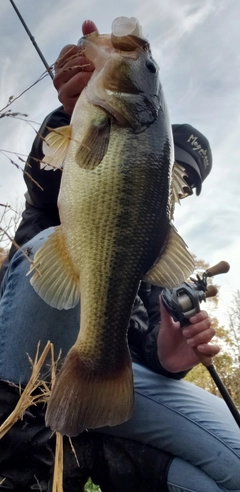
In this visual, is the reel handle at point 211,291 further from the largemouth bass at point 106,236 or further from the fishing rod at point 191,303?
the largemouth bass at point 106,236

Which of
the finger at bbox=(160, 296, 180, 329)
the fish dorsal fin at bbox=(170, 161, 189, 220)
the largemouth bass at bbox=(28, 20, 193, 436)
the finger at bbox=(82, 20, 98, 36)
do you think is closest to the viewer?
the largemouth bass at bbox=(28, 20, 193, 436)

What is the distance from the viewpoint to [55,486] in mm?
1203

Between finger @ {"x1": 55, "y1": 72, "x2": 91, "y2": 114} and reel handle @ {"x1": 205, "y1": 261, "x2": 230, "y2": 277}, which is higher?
finger @ {"x1": 55, "y1": 72, "x2": 91, "y2": 114}

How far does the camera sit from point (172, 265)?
4.75 ft

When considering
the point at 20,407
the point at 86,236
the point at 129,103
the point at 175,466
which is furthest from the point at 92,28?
the point at 175,466

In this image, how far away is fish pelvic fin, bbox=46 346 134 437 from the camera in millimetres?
1176

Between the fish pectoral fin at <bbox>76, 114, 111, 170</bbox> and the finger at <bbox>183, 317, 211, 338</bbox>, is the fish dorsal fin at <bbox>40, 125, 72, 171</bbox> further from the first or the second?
the finger at <bbox>183, 317, 211, 338</bbox>

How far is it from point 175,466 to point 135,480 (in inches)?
A: 7.2

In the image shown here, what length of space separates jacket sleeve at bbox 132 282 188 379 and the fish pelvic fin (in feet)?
3.01

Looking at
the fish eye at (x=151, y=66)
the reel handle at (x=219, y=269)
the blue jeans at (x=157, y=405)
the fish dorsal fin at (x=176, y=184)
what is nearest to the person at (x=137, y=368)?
the blue jeans at (x=157, y=405)

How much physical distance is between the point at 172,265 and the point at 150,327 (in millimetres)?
1077

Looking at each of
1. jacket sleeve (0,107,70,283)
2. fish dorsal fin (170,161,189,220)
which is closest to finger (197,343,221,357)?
fish dorsal fin (170,161,189,220)

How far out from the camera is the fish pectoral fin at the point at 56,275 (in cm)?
134

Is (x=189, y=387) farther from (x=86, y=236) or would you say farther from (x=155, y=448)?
(x=86, y=236)
